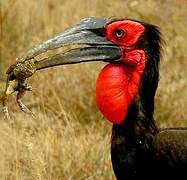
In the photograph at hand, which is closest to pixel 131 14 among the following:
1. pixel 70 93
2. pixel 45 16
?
pixel 45 16

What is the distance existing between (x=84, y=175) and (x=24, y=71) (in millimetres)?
1302

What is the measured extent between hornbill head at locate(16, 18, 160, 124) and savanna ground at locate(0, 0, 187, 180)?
123cm

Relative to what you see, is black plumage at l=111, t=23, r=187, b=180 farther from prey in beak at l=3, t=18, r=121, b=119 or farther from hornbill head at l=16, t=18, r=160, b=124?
prey in beak at l=3, t=18, r=121, b=119

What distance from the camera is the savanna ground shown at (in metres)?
6.48

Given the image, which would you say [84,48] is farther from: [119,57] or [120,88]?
[120,88]

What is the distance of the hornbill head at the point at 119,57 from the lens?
523cm

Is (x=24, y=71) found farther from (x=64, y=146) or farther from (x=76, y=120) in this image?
(x=76, y=120)

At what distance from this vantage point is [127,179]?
523cm

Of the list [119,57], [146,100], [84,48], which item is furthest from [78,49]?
[146,100]

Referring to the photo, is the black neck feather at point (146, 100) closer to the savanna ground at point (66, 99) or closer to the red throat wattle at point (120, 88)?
the red throat wattle at point (120, 88)

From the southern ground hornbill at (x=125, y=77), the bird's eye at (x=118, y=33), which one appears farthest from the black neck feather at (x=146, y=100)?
the bird's eye at (x=118, y=33)

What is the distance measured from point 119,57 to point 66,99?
2.79 m

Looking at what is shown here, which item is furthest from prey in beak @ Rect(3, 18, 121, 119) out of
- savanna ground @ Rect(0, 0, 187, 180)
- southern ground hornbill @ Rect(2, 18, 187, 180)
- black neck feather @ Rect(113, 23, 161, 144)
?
savanna ground @ Rect(0, 0, 187, 180)

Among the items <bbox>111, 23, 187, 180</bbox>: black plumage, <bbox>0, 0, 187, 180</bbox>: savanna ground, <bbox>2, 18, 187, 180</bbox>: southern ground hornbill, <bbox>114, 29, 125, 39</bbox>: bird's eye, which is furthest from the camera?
<bbox>0, 0, 187, 180</bbox>: savanna ground
